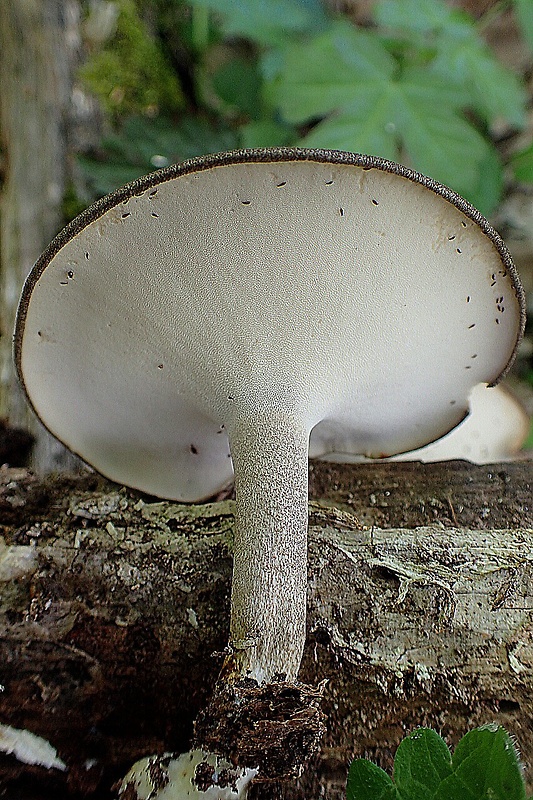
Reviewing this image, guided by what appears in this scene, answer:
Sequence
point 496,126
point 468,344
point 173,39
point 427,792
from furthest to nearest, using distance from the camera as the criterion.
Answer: point 496,126
point 173,39
point 468,344
point 427,792

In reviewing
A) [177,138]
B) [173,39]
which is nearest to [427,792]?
[177,138]

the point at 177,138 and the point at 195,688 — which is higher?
the point at 177,138

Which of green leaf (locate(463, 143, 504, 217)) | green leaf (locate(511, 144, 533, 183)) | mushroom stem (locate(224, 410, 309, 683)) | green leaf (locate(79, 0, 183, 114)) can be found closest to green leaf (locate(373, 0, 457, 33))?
green leaf (locate(463, 143, 504, 217))

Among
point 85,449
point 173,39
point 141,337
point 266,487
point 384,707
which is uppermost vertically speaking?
point 173,39

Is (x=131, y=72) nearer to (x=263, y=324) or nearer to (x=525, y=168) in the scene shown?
(x=525, y=168)

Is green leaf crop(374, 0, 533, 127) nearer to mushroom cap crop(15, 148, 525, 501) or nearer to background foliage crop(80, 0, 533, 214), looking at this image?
background foliage crop(80, 0, 533, 214)

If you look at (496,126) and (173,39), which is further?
(496,126)

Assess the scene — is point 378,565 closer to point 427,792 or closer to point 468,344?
point 427,792

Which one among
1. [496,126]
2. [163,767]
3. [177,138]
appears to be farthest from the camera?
[496,126]

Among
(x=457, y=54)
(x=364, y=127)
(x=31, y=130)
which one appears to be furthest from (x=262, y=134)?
(x=31, y=130)
